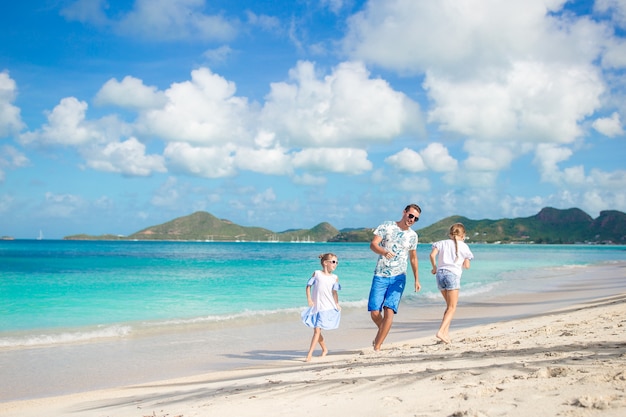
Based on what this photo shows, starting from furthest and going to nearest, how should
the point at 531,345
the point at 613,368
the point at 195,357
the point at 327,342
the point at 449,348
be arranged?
the point at 327,342 → the point at 195,357 → the point at 449,348 → the point at 531,345 → the point at 613,368

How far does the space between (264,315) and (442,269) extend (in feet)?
27.1

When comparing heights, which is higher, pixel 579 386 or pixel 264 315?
pixel 579 386

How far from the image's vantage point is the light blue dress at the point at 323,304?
8.54 meters

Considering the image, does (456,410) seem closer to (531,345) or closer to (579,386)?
(579,386)

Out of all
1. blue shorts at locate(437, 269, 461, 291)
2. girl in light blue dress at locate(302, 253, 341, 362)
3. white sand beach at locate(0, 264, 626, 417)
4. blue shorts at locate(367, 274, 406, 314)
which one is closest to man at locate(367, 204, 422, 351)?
blue shorts at locate(367, 274, 406, 314)

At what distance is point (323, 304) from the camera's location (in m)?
8.59

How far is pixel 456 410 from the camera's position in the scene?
4.06 meters

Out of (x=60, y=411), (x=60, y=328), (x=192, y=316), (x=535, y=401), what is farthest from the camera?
(x=192, y=316)

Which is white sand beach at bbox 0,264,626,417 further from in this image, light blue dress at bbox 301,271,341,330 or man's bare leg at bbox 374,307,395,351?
light blue dress at bbox 301,271,341,330

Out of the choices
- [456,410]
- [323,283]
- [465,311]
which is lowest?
[465,311]

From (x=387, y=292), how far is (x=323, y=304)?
43.0 inches

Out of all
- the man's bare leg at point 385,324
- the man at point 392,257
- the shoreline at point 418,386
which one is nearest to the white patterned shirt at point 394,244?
the man at point 392,257

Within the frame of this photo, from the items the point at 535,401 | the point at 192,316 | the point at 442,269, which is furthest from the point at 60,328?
the point at 535,401

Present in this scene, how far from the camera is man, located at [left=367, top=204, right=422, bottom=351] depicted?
8203 millimetres
